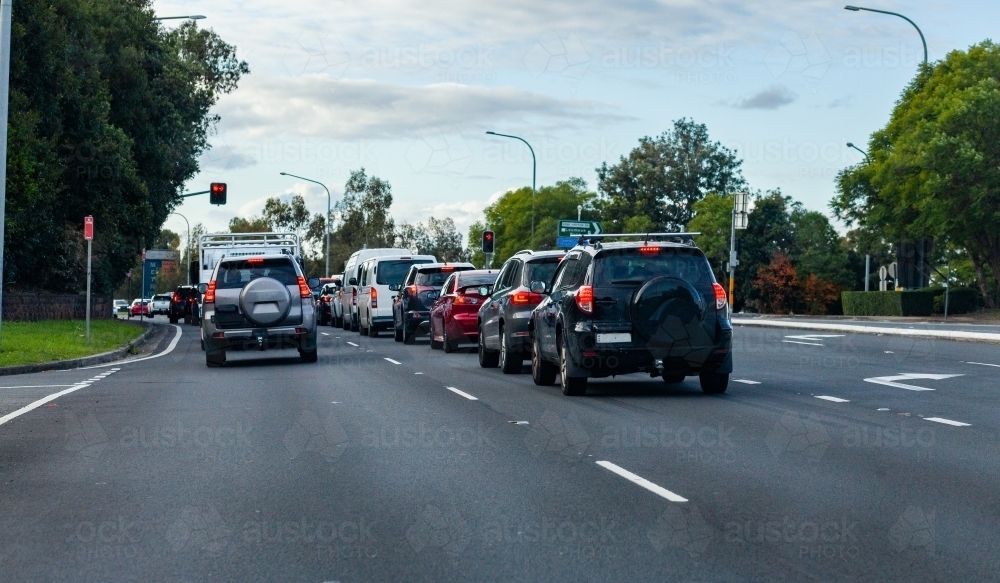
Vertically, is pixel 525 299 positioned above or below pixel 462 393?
above

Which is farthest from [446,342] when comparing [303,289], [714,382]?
[714,382]

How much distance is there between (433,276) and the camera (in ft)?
103

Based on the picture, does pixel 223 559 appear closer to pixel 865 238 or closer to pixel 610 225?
pixel 865 238

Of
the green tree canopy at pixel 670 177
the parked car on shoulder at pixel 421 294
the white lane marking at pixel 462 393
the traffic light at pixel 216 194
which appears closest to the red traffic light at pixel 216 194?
the traffic light at pixel 216 194

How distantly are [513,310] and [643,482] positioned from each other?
10819 mm

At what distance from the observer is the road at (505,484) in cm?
666

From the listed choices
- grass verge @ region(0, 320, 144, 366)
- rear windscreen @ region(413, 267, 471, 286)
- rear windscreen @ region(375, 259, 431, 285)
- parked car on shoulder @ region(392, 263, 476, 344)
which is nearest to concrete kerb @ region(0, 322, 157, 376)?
grass verge @ region(0, 320, 144, 366)

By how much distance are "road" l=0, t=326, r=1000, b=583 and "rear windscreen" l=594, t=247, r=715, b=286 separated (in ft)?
4.63

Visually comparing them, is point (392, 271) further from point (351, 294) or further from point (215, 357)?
point (215, 357)

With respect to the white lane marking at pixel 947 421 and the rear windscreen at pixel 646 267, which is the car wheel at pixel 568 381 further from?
the white lane marking at pixel 947 421

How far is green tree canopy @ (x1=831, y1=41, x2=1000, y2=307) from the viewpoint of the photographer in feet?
183

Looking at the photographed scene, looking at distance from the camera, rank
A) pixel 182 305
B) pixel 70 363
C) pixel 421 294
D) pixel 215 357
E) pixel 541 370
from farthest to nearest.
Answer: pixel 182 305 → pixel 421 294 → pixel 70 363 → pixel 215 357 → pixel 541 370

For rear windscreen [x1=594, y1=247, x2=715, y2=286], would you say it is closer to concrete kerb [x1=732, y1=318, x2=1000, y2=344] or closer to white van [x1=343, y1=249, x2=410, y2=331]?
concrete kerb [x1=732, y1=318, x2=1000, y2=344]

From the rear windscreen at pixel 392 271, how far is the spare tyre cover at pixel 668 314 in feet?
71.1
